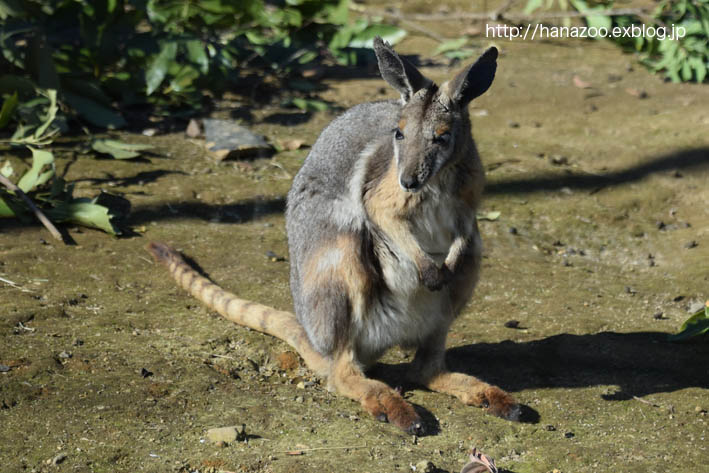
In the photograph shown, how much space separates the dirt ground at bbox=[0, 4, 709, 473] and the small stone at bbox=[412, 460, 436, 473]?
0.08 m

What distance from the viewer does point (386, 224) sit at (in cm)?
350

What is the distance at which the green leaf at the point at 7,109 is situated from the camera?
18.1ft

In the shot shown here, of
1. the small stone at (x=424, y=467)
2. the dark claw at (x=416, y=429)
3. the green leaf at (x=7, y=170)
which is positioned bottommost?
the green leaf at (x=7, y=170)

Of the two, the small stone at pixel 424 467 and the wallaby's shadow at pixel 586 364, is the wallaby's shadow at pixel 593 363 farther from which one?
the small stone at pixel 424 467

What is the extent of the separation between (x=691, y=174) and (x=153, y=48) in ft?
14.1

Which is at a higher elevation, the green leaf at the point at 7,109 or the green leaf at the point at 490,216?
the green leaf at the point at 7,109

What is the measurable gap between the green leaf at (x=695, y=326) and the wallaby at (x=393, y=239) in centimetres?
112

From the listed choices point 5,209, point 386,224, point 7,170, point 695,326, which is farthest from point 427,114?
point 7,170

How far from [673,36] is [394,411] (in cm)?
595

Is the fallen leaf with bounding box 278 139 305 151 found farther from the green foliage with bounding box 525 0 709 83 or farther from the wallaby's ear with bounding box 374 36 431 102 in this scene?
the green foliage with bounding box 525 0 709 83

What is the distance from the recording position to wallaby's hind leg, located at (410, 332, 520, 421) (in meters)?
3.52

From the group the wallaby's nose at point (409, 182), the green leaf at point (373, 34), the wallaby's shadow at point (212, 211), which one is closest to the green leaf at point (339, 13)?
the green leaf at point (373, 34)

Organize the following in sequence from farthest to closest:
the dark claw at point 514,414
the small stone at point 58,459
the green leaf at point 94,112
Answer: the green leaf at point 94,112, the dark claw at point 514,414, the small stone at point 58,459

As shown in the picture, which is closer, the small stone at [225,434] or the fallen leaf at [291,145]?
the small stone at [225,434]
